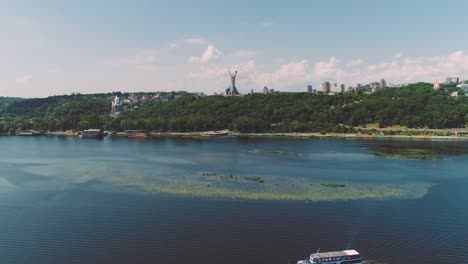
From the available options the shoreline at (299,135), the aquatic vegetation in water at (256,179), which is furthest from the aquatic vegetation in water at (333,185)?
the shoreline at (299,135)

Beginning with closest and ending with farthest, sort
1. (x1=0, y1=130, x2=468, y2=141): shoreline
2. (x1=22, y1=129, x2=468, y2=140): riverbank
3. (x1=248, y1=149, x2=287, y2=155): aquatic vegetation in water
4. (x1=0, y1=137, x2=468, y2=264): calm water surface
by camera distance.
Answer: (x1=0, y1=137, x2=468, y2=264): calm water surface, (x1=248, y1=149, x2=287, y2=155): aquatic vegetation in water, (x1=0, y1=130, x2=468, y2=141): shoreline, (x1=22, y1=129, x2=468, y2=140): riverbank

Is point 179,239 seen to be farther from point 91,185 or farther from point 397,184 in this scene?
point 397,184

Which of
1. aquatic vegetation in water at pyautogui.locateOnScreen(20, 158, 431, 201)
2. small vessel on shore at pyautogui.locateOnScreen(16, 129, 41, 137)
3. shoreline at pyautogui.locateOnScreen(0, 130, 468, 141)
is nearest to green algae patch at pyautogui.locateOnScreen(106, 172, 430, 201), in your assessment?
aquatic vegetation in water at pyautogui.locateOnScreen(20, 158, 431, 201)

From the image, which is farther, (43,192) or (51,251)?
(43,192)

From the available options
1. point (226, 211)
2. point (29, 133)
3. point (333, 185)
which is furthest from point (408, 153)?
point (29, 133)

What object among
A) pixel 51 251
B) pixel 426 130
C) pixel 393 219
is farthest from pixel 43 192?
pixel 426 130

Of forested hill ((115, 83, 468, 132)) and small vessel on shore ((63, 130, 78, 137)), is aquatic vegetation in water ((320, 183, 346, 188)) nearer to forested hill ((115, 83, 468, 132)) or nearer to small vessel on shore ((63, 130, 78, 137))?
forested hill ((115, 83, 468, 132))

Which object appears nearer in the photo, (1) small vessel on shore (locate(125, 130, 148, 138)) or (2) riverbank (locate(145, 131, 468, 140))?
(2) riverbank (locate(145, 131, 468, 140))
